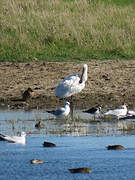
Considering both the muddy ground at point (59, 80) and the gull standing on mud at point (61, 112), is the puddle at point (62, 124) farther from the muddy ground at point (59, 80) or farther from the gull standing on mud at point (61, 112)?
the muddy ground at point (59, 80)

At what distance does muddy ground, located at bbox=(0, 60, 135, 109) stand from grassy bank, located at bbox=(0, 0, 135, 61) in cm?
102

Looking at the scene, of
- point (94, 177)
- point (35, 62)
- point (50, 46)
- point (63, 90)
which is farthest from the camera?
point (50, 46)

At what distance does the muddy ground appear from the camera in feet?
51.6

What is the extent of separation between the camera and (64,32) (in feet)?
70.3

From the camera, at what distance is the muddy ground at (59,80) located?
1574cm

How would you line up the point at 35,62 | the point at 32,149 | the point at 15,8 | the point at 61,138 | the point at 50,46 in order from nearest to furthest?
the point at 32,149
the point at 61,138
the point at 35,62
the point at 50,46
the point at 15,8

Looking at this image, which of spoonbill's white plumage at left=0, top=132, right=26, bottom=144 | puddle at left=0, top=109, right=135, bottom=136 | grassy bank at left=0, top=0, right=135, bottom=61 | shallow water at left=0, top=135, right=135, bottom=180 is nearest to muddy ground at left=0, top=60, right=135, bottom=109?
grassy bank at left=0, top=0, right=135, bottom=61

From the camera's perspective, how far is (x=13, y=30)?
70.4 ft

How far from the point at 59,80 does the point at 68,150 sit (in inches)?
265

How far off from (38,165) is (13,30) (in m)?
12.0

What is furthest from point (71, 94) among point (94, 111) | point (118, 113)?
point (118, 113)

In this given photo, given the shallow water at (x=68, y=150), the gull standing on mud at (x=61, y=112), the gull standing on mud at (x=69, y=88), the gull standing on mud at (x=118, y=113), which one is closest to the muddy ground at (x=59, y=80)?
the gull standing on mud at (x=69, y=88)

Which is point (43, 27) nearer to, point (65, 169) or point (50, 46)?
point (50, 46)

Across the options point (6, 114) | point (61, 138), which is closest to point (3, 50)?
point (6, 114)
